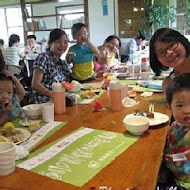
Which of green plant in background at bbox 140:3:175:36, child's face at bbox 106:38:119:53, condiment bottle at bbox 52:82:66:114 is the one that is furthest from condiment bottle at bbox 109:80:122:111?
green plant in background at bbox 140:3:175:36

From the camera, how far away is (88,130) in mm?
1363

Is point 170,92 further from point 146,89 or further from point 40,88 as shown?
point 40,88

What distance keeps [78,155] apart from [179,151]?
0.54 meters

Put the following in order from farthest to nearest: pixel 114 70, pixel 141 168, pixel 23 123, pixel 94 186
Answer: pixel 114 70 → pixel 23 123 → pixel 141 168 → pixel 94 186

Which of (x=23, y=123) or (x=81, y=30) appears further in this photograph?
(x=81, y=30)

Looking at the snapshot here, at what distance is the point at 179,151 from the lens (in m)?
1.31

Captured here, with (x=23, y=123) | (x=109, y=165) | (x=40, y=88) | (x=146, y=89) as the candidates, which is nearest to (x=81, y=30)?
(x=40, y=88)

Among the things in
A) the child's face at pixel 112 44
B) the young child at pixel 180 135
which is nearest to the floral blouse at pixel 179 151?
the young child at pixel 180 135

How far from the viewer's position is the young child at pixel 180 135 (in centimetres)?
124

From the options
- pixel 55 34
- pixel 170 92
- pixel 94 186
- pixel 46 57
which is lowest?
pixel 94 186

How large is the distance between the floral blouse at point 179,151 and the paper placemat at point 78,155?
8.7 inches

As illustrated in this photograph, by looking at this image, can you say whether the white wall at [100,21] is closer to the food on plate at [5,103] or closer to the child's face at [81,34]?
the child's face at [81,34]

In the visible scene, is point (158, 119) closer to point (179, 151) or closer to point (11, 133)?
point (179, 151)

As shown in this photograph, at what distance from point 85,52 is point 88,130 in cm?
192
